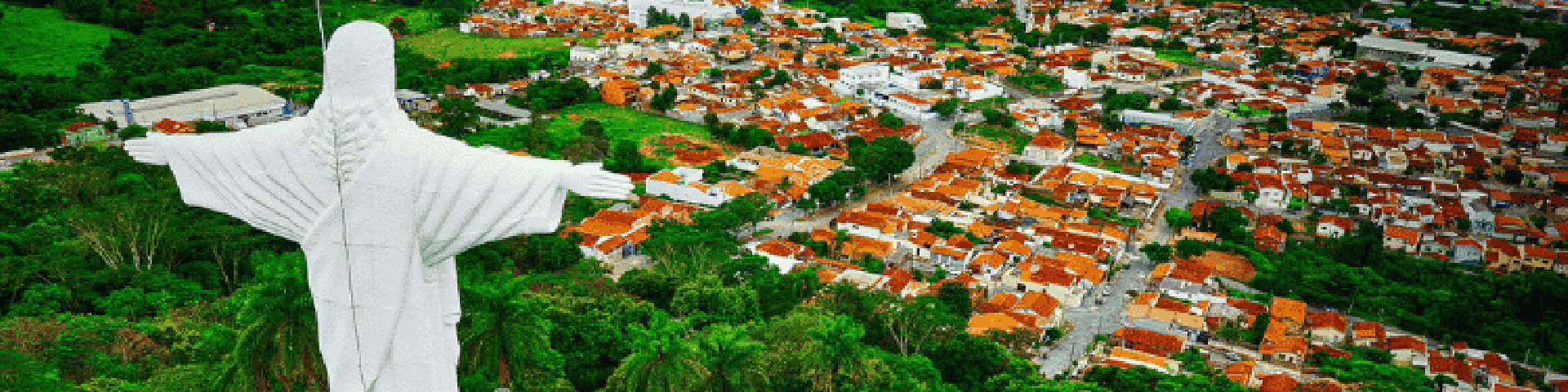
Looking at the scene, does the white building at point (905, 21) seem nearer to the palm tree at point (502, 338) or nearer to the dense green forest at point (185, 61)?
the dense green forest at point (185, 61)

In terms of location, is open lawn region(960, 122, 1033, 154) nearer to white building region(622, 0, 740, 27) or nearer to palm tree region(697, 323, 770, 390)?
palm tree region(697, 323, 770, 390)

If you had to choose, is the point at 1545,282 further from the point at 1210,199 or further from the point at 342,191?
the point at 342,191

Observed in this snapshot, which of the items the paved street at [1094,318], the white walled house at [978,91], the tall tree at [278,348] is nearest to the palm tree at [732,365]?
the tall tree at [278,348]

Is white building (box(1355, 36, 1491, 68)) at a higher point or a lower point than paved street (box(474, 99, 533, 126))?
higher

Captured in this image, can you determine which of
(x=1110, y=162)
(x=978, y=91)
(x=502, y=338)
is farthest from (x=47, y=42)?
(x=502, y=338)

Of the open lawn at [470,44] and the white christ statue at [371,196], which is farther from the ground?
the white christ statue at [371,196]

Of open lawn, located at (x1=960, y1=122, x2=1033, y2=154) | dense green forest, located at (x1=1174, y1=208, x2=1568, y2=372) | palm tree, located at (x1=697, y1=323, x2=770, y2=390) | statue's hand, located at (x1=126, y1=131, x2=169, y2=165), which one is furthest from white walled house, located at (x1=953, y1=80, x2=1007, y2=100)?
statue's hand, located at (x1=126, y1=131, x2=169, y2=165)
